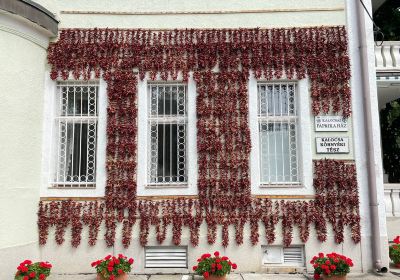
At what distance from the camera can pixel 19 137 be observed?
6.47m

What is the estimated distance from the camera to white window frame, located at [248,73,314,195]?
691cm

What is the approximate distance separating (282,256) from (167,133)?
120 inches

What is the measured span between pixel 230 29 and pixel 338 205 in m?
3.79

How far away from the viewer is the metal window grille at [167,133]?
716 centimetres

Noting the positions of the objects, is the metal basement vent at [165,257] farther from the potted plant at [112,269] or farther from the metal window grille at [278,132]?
the metal window grille at [278,132]

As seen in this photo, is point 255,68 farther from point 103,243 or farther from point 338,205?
point 103,243

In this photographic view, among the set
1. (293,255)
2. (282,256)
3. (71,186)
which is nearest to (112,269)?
(71,186)

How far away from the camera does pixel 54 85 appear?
720 cm

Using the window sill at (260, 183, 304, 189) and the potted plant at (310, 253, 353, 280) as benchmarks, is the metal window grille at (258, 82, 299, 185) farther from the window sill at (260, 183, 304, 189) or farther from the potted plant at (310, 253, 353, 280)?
the potted plant at (310, 253, 353, 280)

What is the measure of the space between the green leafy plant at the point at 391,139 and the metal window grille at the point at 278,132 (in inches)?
214

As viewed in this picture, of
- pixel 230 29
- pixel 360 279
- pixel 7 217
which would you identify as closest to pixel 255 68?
pixel 230 29

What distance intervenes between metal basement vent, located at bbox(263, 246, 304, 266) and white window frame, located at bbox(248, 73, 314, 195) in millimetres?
993

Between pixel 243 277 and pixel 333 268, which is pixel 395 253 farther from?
pixel 243 277

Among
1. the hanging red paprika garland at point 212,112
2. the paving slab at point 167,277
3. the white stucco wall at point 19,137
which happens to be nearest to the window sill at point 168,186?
the hanging red paprika garland at point 212,112
